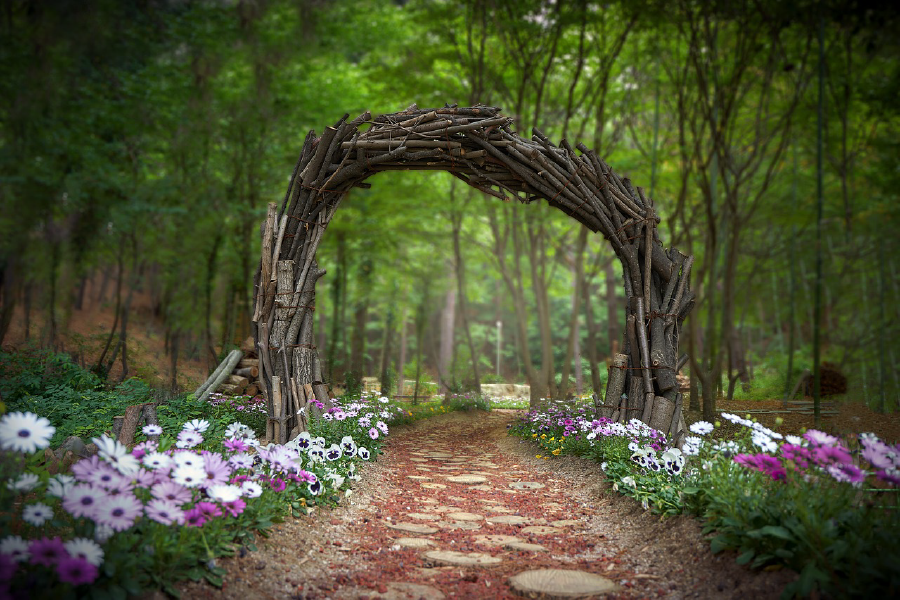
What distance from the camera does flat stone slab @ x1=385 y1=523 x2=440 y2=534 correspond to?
286 centimetres

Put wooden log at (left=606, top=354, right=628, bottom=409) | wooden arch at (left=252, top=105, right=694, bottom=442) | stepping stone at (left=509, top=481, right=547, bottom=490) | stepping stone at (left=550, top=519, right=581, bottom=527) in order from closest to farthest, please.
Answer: stepping stone at (left=550, top=519, right=581, bottom=527) → stepping stone at (left=509, top=481, right=547, bottom=490) → wooden arch at (left=252, top=105, right=694, bottom=442) → wooden log at (left=606, top=354, right=628, bottom=409)

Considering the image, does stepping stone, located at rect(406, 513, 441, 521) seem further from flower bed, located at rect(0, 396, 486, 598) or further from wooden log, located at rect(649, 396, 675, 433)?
wooden log, located at rect(649, 396, 675, 433)

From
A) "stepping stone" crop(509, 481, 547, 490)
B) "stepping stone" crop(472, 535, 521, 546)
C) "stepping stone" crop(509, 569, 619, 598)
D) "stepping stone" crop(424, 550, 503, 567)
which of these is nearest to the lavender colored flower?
"stepping stone" crop(424, 550, 503, 567)

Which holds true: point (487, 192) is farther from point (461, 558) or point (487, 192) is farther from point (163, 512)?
point (163, 512)

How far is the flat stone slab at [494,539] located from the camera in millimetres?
2693

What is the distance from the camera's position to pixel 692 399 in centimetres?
606

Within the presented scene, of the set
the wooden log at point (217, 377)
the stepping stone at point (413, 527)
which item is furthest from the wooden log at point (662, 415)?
the wooden log at point (217, 377)

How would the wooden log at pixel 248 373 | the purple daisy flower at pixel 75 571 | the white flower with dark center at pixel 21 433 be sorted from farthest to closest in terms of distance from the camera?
1. the wooden log at pixel 248 373
2. the white flower with dark center at pixel 21 433
3. the purple daisy flower at pixel 75 571

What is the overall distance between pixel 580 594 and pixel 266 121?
9634mm

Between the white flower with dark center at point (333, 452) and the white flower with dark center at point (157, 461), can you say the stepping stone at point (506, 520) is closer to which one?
the white flower with dark center at point (333, 452)

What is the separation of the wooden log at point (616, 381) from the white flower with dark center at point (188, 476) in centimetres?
306

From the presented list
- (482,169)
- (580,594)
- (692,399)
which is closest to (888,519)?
(580,594)

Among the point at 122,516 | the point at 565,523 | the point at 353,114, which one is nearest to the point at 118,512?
the point at 122,516

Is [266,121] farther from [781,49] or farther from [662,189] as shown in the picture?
[781,49]
